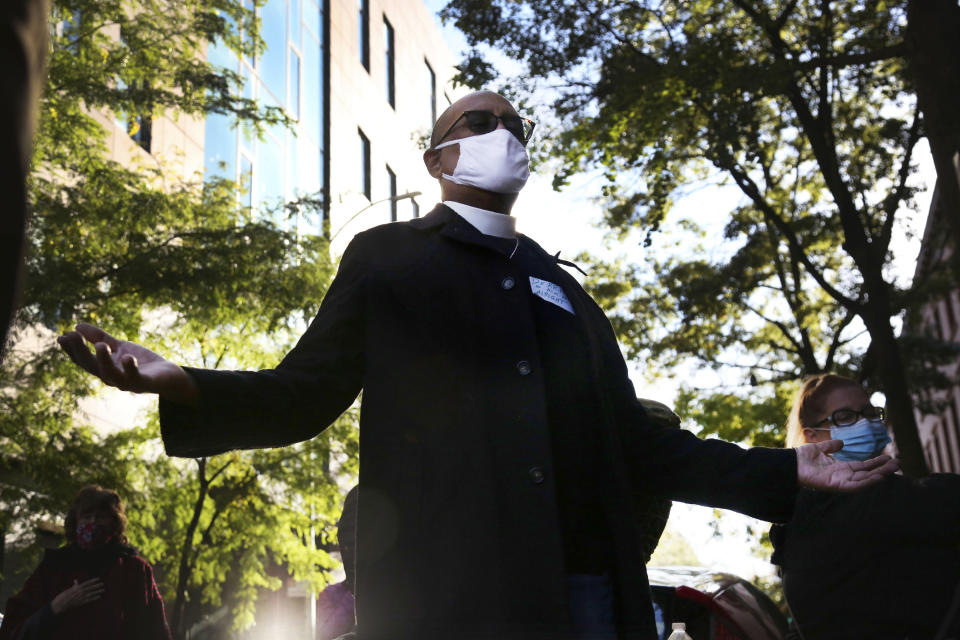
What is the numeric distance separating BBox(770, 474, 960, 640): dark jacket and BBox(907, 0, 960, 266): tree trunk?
6.47 m

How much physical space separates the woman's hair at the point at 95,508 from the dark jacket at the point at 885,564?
4251 millimetres

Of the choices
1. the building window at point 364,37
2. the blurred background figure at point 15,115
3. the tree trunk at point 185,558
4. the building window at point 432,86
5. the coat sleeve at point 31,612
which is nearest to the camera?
the blurred background figure at point 15,115

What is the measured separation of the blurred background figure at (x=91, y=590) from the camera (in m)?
6.44

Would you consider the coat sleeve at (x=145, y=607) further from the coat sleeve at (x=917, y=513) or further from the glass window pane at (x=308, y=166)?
the glass window pane at (x=308, y=166)

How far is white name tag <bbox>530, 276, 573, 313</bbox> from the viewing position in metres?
2.39

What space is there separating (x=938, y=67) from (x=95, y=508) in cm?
728

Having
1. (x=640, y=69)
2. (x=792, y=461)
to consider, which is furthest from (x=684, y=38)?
(x=792, y=461)

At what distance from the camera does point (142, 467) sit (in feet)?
42.3

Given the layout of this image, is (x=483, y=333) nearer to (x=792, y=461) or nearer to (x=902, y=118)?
(x=792, y=461)

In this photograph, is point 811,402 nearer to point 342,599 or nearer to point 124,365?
point 342,599

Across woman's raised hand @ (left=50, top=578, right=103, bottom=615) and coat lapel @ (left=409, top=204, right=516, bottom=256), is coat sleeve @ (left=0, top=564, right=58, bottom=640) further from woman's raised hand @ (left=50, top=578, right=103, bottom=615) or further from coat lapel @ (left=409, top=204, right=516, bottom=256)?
coat lapel @ (left=409, top=204, right=516, bottom=256)

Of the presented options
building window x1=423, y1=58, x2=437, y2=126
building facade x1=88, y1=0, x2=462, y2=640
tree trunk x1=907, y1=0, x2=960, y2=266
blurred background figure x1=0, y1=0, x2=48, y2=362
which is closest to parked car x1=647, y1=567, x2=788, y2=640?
blurred background figure x1=0, y1=0, x2=48, y2=362

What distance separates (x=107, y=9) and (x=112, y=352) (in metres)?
10.3

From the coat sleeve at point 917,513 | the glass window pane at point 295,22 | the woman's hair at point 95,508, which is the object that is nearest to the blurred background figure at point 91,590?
the woman's hair at point 95,508
